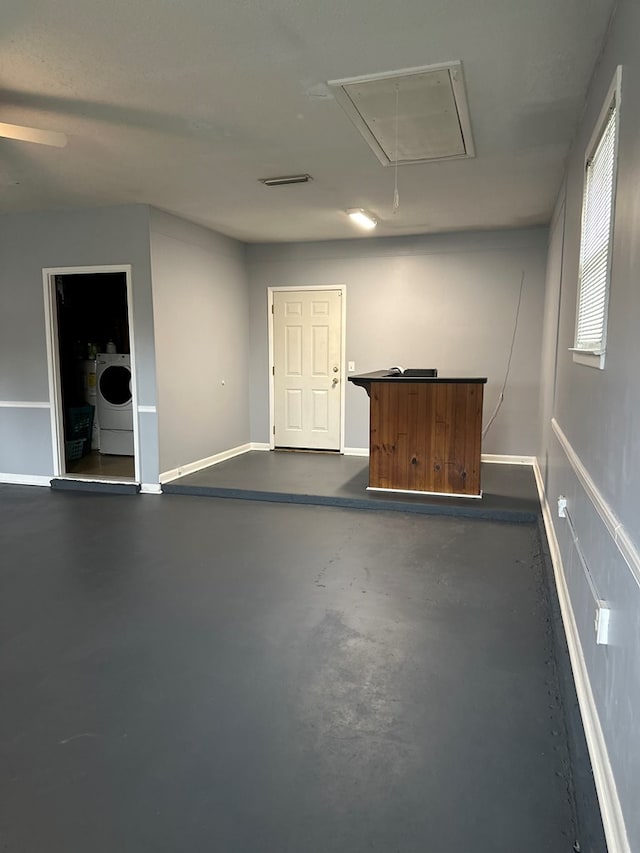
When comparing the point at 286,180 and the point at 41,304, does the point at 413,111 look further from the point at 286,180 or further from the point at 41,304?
the point at 41,304

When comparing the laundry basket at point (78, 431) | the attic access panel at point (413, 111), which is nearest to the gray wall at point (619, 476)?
the attic access panel at point (413, 111)

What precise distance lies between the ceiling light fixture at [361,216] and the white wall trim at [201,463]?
297 cm

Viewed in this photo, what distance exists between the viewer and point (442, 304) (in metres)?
6.40

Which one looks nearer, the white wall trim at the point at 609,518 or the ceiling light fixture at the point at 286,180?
the white wall trim at the point at 609,518

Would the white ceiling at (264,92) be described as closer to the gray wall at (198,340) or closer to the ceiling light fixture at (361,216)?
the ceiling light fixture at (361,216)

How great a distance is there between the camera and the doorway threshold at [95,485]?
5371 mm

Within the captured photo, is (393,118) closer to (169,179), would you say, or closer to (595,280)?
(595,280)

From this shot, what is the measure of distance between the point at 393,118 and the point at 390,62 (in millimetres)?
562

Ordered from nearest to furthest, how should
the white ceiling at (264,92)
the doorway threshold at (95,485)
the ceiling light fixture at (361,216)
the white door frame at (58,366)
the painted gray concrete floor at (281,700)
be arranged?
1. the painted gray concrete floor at (281,700)
2. the white ceiling at (264,92)
3. the ceiling light fixture at (361,216)
4. the white door frame at (58,366)
5. the doorway threshold at (95,485)

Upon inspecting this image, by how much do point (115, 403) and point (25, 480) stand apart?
1366 mm

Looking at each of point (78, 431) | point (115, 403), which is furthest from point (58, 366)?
point (78, 431)

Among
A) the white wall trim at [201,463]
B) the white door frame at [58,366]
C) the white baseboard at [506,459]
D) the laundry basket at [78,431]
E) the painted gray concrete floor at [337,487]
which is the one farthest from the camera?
the laundry basket at [78,431]

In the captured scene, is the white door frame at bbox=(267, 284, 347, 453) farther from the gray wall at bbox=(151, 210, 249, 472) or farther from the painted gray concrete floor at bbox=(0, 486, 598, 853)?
the painted gray concrete floor at bbox=(0, 486, 598, 853)

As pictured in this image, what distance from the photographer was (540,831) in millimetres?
→ 1561
